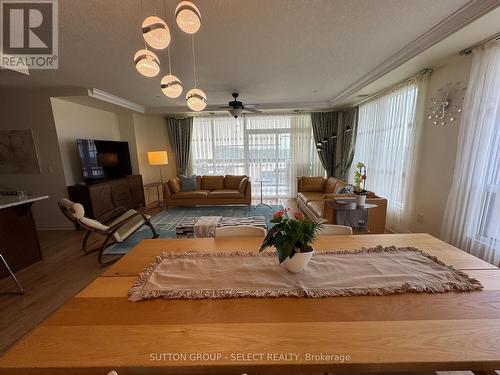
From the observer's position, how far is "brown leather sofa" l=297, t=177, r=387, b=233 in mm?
2957

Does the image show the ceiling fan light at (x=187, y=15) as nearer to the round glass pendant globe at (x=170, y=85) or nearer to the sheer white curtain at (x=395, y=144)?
the round glass pendant globe at (x=170, y=85)

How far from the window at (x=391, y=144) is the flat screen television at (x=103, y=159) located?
550cm

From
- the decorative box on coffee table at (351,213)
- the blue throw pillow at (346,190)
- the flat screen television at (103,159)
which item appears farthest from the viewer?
the flat screen television at (103,159)

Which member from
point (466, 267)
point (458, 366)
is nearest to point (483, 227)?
point (466, 267)

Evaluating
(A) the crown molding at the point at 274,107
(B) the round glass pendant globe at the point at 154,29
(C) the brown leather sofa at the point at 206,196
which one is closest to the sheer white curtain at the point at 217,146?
(A) the crown molding at the point at 274,107

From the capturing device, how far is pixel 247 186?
185 inches

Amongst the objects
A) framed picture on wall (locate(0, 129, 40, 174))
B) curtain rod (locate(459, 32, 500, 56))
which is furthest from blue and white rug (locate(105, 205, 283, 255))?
curtain rod (locate(459, 32, 500, 56))

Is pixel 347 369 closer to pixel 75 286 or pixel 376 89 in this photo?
pixel 75 286

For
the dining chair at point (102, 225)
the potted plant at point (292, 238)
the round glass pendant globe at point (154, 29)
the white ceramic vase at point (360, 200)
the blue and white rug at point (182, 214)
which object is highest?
the round glass pendant globe at point (154, 29)

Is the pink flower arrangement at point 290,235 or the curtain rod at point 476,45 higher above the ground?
the curtain rod at point 476,45

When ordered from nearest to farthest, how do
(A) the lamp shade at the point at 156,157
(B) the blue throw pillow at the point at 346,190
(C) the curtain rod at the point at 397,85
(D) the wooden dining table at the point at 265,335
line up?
(D) the wooden dining table at the point at 265,335 < (C) the curtain rod at the point at 397,85 < (B) the blue throw pillow at the point at 346,190 < (A) the lamp shade at the point at 156,157

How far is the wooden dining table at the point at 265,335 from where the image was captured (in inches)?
25.0

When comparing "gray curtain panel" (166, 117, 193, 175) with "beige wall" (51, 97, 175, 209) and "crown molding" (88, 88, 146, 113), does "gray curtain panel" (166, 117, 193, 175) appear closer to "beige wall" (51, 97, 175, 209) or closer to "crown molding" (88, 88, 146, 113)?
"beige wall" (51, 97, 175, 209)

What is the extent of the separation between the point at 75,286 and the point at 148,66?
2.37 meters
